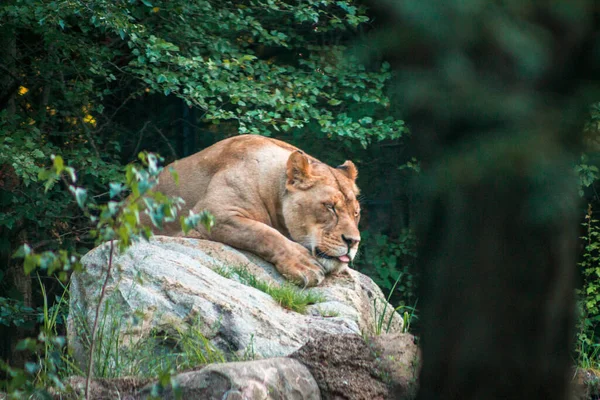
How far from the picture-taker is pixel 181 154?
373 inches

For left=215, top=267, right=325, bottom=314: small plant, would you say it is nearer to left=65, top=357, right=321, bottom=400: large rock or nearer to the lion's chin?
the lion's chin

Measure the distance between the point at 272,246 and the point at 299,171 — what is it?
1.94ft

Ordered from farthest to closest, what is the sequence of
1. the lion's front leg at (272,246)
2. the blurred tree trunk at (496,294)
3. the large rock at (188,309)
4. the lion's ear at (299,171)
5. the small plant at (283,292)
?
1. the lion's ear at (299,171)
2. the lion's front leg at (272,246)
3. the small plant at (283,292)
4. the large rock at (188,309)
5. the blurred tree trunk at (496,294)

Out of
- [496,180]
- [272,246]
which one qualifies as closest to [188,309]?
[272,246]

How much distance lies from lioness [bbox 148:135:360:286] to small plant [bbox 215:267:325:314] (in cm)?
19

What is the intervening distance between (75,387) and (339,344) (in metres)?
1.16

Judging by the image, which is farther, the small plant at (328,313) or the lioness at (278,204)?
the lioness at (278,204)

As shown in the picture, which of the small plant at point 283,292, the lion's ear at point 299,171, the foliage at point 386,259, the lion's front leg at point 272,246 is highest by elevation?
the lion's ear at point 299,171

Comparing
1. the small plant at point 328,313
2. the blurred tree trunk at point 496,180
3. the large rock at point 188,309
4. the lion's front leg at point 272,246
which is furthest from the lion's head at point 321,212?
the blurred tree trunk at point 496,180

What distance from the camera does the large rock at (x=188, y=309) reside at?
13.7 feet

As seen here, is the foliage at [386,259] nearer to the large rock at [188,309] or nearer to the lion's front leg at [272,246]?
the lion's front leg at [272,246]

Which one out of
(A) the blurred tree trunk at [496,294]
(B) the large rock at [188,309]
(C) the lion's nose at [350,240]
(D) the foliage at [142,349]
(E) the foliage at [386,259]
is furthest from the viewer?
(E) the foliage at [386,259]

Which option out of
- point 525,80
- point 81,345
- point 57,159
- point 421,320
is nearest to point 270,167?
point 81,345

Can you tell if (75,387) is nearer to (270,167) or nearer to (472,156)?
(472,156)
